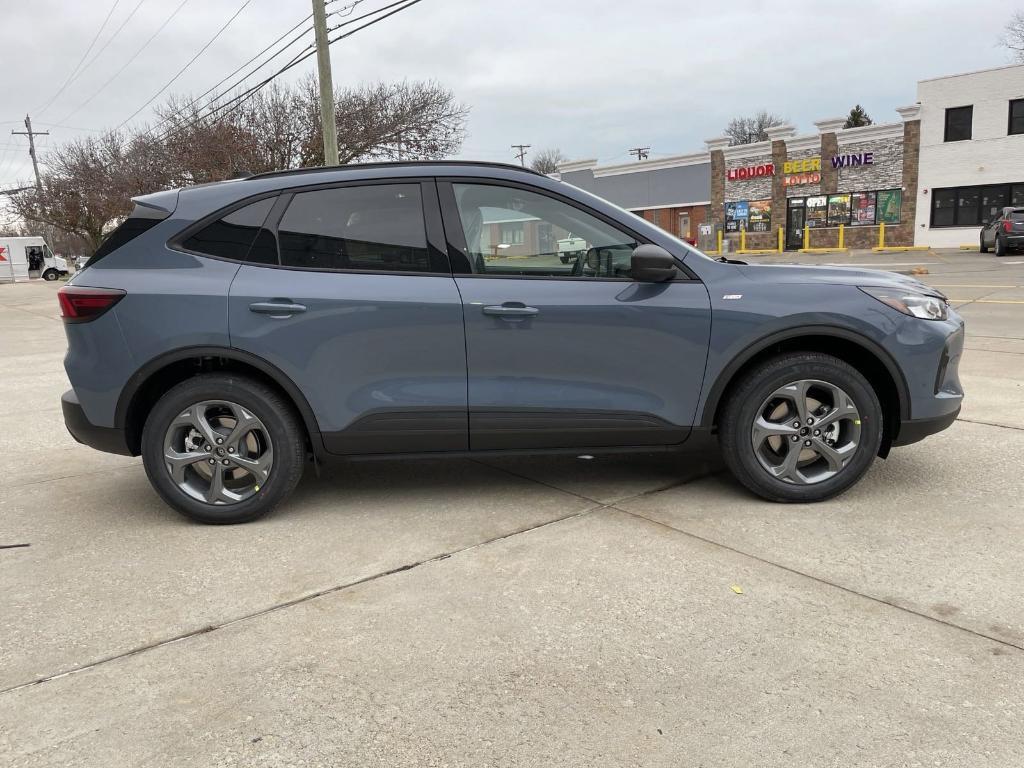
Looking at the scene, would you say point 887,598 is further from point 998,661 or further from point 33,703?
point 33,703

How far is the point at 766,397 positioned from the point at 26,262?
56.2 m

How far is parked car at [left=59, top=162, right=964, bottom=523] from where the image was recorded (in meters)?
3.74

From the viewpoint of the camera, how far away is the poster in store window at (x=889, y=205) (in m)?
35.8

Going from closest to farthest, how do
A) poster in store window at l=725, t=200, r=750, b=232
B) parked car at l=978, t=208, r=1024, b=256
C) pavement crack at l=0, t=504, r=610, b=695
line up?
1. pavement crack at l=0, t=504, r=610, b=695
2. parked car at l=978, t=208, r=1024, b=256
3. poster in store window at l=725, t=200, r=750, b=232

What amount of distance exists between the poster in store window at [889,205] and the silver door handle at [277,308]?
3809 centimetres

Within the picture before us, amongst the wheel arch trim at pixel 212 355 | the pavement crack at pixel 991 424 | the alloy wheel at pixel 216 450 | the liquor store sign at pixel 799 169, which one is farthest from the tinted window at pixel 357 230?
the liquor store sign at pixel 799 169

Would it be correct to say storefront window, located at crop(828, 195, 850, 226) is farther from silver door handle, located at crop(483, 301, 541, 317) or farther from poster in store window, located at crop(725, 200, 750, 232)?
silver door handle, located at crop(483, 301, 541, 317)

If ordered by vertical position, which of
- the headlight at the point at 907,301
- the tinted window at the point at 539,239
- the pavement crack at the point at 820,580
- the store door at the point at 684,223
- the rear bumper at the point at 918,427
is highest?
the store door at the point at 684,223

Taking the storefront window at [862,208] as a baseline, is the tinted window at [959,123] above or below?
above

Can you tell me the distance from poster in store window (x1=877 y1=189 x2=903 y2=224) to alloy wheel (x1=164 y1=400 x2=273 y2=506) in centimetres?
3821

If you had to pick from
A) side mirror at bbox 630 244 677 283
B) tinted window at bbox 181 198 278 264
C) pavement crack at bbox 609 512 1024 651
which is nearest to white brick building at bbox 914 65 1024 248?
side mirror at bbox 630 244 677 283

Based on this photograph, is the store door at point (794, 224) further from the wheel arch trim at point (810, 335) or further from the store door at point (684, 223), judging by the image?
the wheel arch trim at point (810, 335)

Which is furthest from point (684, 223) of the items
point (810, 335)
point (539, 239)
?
point (539, 239)

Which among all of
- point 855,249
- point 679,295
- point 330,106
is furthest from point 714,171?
point 679,295
